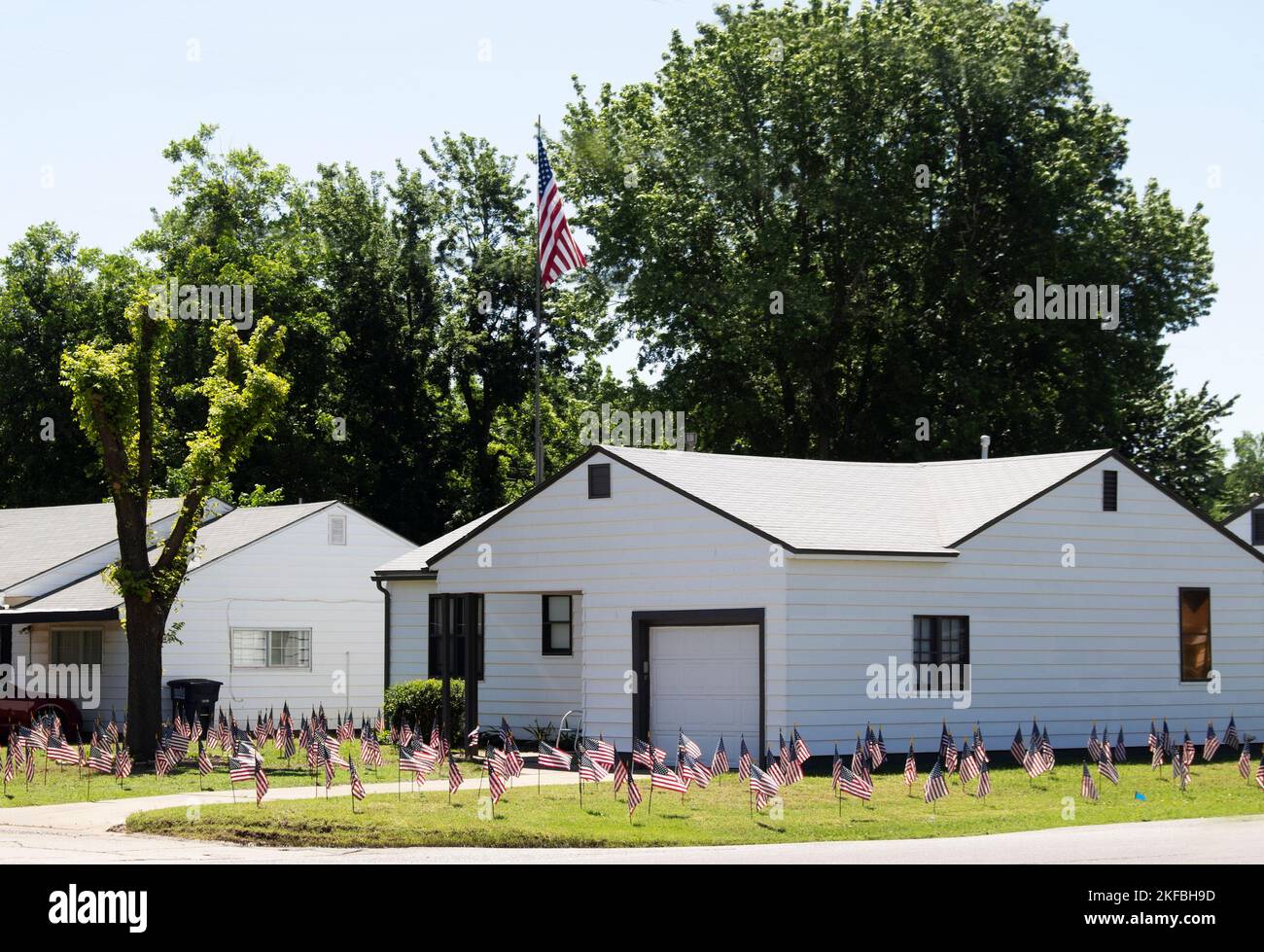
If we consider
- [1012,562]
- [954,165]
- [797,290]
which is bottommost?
[1012,562]

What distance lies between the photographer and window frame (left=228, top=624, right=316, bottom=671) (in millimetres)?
37375

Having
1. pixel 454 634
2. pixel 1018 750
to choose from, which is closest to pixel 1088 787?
pixel 1018 750

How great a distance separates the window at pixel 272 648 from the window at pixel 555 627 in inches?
360

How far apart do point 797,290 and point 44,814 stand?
29.4m

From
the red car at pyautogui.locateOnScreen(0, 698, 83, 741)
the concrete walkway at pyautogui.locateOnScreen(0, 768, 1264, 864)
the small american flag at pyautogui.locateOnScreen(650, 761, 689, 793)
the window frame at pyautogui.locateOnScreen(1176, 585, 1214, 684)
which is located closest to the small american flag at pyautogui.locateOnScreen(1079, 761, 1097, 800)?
the concrete walkway at pyautogui.locateOnScreen(0, 768, 1264, 864)

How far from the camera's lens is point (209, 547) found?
1521 inches

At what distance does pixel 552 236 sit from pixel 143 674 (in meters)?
14.8

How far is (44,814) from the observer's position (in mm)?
20719

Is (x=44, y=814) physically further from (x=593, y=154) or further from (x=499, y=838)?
(x=593, y=154)

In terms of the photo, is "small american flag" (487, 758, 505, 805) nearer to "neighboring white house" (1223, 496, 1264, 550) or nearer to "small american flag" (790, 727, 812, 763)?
"small american flag" (790, 727, 812, 763)

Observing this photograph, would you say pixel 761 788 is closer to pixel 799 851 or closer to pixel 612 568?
pixel 799 851

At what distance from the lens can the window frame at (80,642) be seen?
36656 millimetres

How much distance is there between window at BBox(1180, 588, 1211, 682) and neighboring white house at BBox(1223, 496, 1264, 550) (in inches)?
746

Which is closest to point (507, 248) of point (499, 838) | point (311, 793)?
point (311, 793)
